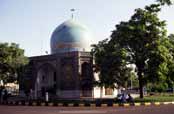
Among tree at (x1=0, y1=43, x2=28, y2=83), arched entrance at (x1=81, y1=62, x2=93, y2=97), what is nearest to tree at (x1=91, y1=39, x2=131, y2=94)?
arched entrance at (x1=81, y1=62, x2=93, y2=97)

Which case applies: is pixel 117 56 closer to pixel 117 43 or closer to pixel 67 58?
pixel 117 43

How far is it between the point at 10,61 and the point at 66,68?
29.3 ft

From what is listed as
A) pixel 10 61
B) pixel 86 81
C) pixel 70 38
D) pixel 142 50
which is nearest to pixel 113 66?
pixel 142 50

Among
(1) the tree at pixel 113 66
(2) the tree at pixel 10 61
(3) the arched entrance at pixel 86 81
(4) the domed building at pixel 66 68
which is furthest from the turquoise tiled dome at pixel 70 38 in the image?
(1) the tree at pixel 113 66

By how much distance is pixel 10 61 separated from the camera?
47031 mm

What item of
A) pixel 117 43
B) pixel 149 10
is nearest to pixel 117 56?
pixel 117 43

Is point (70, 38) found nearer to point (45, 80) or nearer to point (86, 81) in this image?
point (86, 81)

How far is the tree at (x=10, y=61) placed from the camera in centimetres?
4697

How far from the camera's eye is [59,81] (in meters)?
53.3

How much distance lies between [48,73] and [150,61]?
25466 mm

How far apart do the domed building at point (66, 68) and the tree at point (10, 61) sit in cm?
572

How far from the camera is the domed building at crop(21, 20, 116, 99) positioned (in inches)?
2029

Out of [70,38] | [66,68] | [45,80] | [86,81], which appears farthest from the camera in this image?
[45,80]

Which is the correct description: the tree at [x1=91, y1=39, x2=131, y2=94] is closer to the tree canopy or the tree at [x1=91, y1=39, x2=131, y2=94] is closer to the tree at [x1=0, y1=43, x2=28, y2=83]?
the tree canopy
